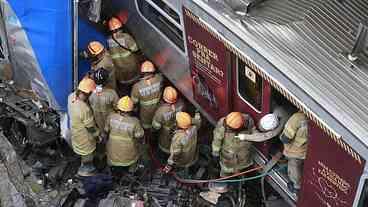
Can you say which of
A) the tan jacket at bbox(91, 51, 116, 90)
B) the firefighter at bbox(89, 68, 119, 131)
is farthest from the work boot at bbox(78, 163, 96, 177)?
the tan jacket at bbox(91, 51, 116, 90)

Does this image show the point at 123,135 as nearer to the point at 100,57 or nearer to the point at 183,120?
the point at 183,120

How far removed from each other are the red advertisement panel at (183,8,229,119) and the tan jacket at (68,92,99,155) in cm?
117

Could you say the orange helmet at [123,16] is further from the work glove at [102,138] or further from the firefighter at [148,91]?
the work glove at [102,138]

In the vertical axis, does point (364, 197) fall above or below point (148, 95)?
above

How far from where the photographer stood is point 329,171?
222 inches

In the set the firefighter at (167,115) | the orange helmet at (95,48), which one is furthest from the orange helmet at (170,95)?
the orange helmet at (95,48)

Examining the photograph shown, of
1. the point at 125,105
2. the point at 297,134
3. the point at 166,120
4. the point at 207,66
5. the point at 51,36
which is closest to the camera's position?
the point at 297,134

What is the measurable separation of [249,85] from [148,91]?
4.91 feet

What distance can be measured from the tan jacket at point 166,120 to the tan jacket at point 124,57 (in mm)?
1034

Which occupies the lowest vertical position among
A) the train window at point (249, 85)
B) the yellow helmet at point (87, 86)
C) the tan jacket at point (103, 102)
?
the tan jacket at point (103, 102)

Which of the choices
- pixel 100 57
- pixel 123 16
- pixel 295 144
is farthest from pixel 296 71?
pixel 123 16

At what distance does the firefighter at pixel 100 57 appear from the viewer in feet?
25.8

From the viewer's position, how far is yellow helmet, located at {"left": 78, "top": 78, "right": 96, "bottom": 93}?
7.30 meters

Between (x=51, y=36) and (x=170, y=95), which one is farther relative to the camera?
(x=51, y=36)
